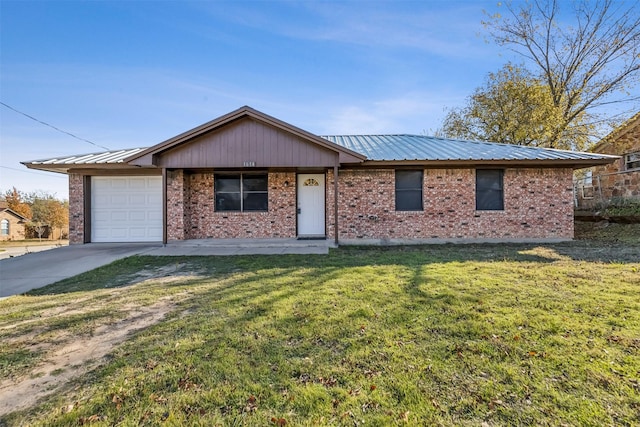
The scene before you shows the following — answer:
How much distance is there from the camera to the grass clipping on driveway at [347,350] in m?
2.13

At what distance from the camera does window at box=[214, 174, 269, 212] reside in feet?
36.9

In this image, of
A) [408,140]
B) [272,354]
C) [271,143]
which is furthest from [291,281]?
[408,140]

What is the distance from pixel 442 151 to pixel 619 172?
11.0m

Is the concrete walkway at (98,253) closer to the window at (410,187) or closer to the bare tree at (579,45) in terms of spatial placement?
the window at (410,187)

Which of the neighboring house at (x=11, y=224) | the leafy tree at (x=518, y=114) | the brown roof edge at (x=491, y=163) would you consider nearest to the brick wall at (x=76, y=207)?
the brown roof edge at (x=491, y=163)

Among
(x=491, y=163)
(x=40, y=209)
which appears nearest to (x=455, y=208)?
(x=491, y=163)

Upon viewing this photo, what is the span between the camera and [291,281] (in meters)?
5.47

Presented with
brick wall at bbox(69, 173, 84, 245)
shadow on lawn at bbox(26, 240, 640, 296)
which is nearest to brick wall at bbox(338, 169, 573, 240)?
shadow on lawn at bbox(26, 240, 640, 296)

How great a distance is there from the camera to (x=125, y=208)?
36.7 feet

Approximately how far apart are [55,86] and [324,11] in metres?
15.3

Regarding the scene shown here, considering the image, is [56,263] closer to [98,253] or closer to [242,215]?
[98,253]

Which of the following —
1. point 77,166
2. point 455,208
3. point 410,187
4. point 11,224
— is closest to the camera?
point 77,166

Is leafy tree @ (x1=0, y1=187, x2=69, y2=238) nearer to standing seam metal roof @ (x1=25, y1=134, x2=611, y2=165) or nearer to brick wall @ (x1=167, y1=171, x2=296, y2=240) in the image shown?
standing seam metal roof @ (x1=25, y1=134, x2=611, y2=165)

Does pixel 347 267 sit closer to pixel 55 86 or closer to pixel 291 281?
pixel 291 281
